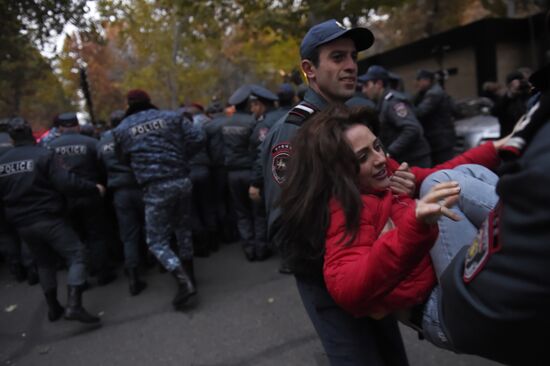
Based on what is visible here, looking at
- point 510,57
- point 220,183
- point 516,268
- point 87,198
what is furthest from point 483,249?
point 510,57

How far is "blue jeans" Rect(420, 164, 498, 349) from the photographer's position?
56.4 inches

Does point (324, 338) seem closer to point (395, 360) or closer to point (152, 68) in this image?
point (395, 360)

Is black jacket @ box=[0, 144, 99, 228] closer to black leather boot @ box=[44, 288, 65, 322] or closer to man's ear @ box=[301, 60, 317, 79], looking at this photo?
black leather boot @ box=[44, 288, 65, 322]

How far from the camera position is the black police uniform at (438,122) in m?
5.90

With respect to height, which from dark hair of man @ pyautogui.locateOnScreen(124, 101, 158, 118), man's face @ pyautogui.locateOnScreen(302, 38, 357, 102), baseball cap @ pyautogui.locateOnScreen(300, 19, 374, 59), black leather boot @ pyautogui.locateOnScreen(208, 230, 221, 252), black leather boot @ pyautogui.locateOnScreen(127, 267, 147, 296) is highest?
baseball cap @ pyautogui.locateOnScreen(300, 19, 374, 59)

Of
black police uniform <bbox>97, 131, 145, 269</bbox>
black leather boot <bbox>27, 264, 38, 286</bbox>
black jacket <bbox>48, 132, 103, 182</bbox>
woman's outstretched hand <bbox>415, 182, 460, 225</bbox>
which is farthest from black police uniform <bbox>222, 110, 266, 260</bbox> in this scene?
woman's outstretched hand <bbox>415, 182, 460, 225</bbox>

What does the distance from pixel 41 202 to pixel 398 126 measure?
12.3ft

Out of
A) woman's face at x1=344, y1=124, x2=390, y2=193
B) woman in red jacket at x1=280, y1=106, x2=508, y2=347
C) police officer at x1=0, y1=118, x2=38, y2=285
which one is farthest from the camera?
police officer at x1=0, y1=118, x2=38, y2=285

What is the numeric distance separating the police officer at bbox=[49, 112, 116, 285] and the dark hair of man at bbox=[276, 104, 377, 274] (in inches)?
169

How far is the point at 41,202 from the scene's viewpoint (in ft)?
13.8

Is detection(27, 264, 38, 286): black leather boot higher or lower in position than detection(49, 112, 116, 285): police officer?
lower

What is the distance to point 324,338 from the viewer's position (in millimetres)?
1867

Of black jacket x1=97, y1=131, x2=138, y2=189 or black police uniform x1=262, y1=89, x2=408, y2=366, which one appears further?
black jacket x1=97, y1=131, x2=138, y2=189

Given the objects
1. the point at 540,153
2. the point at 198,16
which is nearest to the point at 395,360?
the point at 540,153
